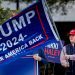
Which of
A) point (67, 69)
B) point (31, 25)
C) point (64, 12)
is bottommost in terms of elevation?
point (67, 69)

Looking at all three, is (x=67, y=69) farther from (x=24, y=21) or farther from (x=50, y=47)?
(x=50, y=47)

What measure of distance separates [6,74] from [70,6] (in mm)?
11917

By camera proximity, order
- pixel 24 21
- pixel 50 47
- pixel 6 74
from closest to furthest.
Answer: pixel 24 21 < pixel 6 74 < pixel 50 47

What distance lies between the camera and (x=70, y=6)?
746 inches

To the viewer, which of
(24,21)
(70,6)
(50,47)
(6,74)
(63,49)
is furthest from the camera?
(70,6)

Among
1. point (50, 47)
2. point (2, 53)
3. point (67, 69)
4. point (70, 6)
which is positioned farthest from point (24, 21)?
point (70, 6)

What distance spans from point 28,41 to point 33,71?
1492 mm

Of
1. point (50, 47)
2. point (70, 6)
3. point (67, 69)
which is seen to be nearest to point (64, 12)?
point (70, 6)

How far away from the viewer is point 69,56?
6.29m

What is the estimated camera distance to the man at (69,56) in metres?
6.30

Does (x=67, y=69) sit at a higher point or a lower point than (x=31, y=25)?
lower

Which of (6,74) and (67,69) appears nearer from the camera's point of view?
(67,69)

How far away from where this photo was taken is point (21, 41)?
6000mm

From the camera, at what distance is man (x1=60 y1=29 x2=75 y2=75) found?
630 centimetres
